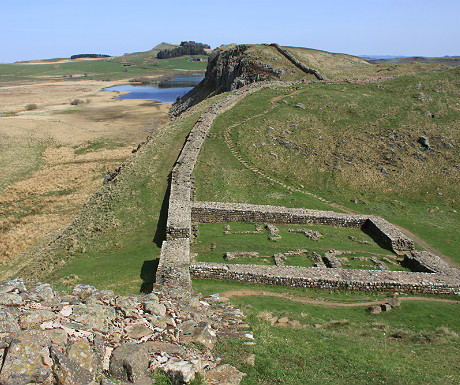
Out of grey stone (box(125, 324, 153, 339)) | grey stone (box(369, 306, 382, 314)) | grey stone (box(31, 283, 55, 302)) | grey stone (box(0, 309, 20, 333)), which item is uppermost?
grey stone (box(0, 309, 20, 333))

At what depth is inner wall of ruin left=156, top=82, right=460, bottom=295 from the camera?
19.2 m

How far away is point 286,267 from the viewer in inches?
789

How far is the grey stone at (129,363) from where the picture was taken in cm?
842

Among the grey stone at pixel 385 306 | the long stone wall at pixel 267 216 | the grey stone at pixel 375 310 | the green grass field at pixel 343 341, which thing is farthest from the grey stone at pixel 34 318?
the long stone wall at pixel 267 216

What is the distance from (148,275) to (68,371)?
41.6ft

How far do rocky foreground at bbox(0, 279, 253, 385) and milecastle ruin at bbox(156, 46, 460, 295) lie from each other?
3.45m

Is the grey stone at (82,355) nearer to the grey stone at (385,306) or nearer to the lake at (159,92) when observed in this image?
the grey stone at (385,306)

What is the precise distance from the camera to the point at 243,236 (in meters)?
25.1

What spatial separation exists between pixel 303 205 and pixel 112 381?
82.3ft

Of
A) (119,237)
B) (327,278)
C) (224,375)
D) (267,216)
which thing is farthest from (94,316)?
(267,216)

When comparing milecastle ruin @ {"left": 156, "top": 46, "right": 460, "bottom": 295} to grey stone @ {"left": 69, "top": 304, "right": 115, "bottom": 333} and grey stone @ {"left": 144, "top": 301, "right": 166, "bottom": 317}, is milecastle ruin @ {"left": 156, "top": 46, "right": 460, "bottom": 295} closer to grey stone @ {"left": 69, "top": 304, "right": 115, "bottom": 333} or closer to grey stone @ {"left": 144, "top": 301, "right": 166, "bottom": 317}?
grey stone @ {"left": 144, "top": 301, "right": 166, "bottom": 317}

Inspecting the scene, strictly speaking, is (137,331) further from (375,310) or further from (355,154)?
(355,154)

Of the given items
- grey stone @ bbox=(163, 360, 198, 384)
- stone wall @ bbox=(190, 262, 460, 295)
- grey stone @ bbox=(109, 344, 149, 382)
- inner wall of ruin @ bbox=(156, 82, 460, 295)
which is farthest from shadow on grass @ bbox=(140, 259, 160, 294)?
grey stone @ bbox=(163, 360, 198, 384)

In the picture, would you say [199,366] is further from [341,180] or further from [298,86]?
[298,86]
